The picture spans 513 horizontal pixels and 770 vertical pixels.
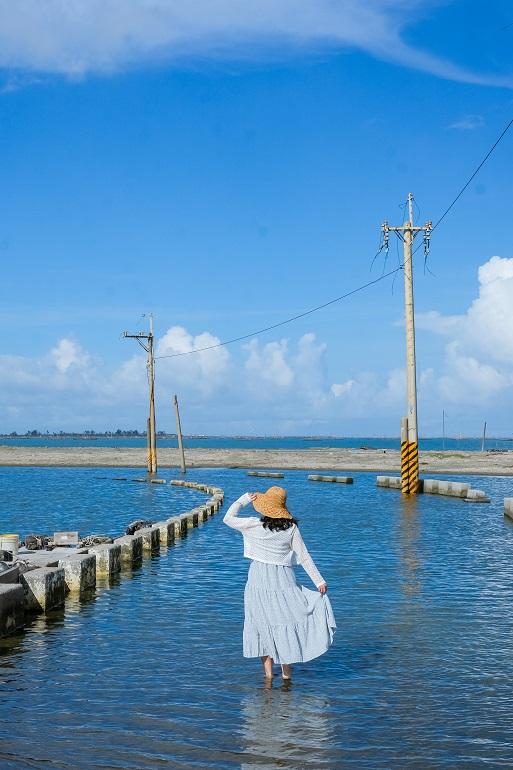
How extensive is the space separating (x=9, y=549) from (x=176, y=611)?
244 inches

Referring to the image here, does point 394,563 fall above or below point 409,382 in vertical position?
below

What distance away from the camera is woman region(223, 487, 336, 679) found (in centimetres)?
911

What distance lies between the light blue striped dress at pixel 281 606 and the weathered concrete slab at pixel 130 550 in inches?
356

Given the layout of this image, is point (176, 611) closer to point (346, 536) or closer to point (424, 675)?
point (424, 675)

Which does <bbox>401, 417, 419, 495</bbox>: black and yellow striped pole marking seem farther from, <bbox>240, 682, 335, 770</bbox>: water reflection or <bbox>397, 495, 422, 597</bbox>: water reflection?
<bbox>240, 682, 335, 770</bbox>: water reflection

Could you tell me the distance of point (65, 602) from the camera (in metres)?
14.1

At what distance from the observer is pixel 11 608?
11.7 m

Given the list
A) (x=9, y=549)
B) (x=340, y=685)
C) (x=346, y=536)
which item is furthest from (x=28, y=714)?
(x=346, y=536)

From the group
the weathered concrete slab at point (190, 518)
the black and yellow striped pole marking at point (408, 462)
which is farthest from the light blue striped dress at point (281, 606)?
the black and yellow striped pole marking at point (408, 462)

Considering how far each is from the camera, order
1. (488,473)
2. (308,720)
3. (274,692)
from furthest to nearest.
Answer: (488,473) → (274,692) → (308,720)

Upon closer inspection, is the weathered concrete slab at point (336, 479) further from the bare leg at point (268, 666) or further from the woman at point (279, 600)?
the woman at point (279, 600)

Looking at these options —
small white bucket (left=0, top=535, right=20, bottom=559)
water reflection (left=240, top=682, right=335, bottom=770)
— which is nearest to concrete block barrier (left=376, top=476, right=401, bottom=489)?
small white bucket (left=0, top=535, right=20, bottom=559)

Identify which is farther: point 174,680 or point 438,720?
point 174,680

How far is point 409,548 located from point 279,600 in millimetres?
12676
